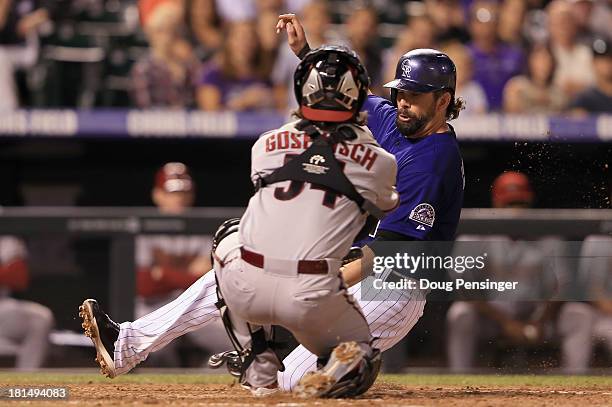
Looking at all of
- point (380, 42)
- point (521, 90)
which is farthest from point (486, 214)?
point (380, 42)

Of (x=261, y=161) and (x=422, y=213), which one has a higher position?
(x=261, y=161)

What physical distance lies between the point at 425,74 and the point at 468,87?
4.82m

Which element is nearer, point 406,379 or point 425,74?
point 425,74

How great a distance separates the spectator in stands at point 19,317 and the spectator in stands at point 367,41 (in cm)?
337

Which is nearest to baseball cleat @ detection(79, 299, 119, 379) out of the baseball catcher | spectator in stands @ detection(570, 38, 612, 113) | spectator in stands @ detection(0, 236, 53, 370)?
the baseball catcher

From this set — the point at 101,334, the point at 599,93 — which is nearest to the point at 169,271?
the point at 101,334

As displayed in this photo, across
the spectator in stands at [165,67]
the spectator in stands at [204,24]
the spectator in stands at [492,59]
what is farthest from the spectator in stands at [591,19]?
the spectator in stands at [165,67]

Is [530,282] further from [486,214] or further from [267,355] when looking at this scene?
[267,355]

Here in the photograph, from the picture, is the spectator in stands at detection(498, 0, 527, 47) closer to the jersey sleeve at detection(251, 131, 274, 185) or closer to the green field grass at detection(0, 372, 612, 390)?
the green field grass at detection(0, 372, 612, 390)

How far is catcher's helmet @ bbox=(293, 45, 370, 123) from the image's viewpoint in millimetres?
5199

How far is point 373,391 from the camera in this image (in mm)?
6191

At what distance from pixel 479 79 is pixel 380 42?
1123 mm

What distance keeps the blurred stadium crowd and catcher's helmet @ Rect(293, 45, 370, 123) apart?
17.2ft

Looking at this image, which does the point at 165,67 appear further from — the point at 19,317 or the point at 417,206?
the point at 417,206
